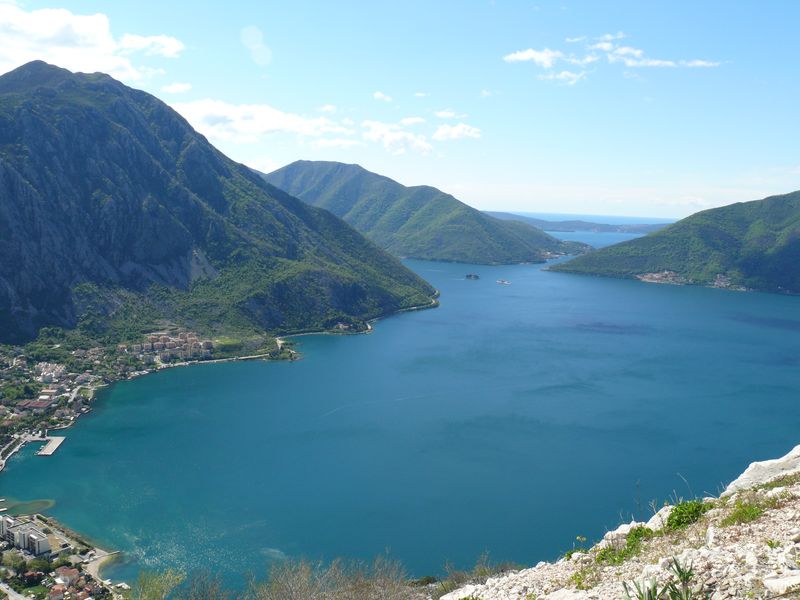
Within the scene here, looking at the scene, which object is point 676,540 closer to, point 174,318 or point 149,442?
point 149,442

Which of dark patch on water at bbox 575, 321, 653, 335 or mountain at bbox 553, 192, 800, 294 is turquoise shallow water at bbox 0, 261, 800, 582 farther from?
mountain at bbox 553, 192, 800, 294

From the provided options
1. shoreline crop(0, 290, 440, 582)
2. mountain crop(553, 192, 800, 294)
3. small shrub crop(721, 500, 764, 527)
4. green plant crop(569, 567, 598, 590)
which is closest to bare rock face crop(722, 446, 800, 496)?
small shrub crop(721, 500, 764, 527)

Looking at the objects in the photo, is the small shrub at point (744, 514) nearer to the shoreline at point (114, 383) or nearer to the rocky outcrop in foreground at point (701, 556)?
the rocky outcrop in foreground at point (701, 556)

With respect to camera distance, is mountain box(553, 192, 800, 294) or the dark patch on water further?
mountain box(553, 192, 800, 294)

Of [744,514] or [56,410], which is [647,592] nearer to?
[744,514]

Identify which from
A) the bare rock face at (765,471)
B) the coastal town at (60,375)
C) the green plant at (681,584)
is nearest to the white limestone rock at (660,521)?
the bare rock face at (765,471)

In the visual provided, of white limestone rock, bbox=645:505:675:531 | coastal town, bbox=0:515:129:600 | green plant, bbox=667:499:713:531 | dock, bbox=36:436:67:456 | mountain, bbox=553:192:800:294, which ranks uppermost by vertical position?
mountain, bbox=553:192:800:294

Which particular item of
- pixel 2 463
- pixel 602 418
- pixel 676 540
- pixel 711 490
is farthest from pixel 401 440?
pixel 676 540
